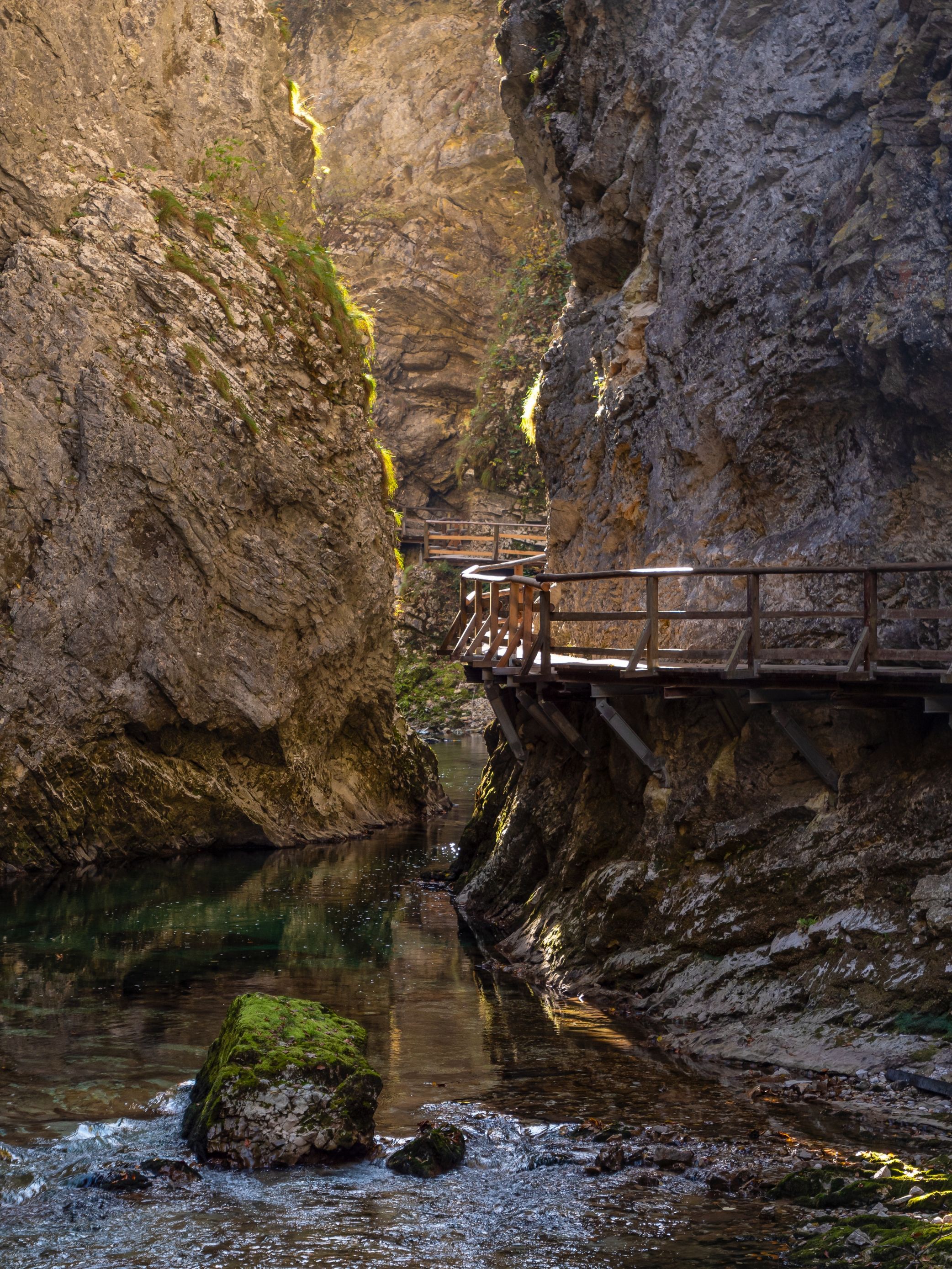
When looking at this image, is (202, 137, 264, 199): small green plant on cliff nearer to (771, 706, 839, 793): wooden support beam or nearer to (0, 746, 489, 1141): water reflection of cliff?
(0, 746, 489, 1141): water reflection of cliff

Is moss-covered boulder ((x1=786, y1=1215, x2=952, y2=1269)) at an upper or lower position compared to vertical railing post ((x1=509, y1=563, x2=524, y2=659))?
lower

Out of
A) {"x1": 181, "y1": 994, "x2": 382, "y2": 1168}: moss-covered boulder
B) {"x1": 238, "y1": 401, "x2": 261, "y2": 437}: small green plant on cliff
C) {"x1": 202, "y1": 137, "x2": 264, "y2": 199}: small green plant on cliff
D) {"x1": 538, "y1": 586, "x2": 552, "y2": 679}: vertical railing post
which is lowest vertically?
{"x1": 181, "y1": 994, "x2": 382, "y2": 1168}: moss-covered boulder

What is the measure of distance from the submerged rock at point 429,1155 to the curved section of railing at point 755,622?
5334 mm

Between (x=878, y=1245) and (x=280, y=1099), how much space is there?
14.3 ft

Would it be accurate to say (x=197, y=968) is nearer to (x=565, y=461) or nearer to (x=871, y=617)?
(x=871, y=617)

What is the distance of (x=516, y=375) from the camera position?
4891 cm

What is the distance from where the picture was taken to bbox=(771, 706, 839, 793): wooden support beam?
492 inches

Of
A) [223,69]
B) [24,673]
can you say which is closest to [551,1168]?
[24,673]

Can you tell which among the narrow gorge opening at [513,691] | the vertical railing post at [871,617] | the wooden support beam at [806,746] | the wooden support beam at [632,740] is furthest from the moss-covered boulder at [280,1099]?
the vertical railing post at [871,617]

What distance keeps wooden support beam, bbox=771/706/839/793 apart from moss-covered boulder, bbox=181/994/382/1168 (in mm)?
5341

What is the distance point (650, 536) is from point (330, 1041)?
9.31 m

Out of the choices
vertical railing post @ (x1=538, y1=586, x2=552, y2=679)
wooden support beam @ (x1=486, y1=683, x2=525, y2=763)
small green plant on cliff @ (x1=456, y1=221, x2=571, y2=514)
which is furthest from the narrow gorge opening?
small green plant on cliff @ (x1=456, y1=221, x2=571, y2=514)

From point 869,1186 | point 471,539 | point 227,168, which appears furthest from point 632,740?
point 471,539

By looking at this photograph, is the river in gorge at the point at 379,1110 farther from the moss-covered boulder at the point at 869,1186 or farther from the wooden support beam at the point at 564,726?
the wooden support beam at the point at 564,726
